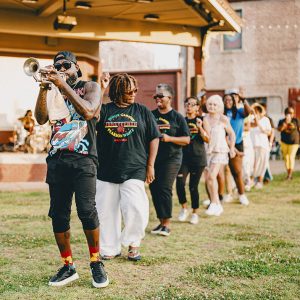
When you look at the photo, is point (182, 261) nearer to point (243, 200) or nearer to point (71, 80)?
point (71, 80)

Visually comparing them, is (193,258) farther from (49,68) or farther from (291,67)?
(291,67)

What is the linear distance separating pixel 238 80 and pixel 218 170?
63.1 ft

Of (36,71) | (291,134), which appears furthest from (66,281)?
(291,134)

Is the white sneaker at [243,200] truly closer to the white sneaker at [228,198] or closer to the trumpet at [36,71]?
the white sneaker at [228,198]

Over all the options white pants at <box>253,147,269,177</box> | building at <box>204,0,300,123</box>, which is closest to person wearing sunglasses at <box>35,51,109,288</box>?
white pants at <box>253,147,269,177</box>

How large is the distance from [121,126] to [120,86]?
40cm

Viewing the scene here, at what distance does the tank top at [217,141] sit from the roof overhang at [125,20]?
11.5 ft

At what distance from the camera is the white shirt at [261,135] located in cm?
1388

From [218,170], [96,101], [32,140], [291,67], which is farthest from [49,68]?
[291,67]

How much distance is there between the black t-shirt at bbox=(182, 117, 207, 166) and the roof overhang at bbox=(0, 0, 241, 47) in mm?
4170

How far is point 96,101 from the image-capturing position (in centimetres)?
480

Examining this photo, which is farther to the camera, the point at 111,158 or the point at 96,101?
the point at 111,158

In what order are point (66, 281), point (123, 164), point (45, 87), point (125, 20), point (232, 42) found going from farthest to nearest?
1. point (232, 42)
2. point (125, 20)
3. point (123, 164)
4. point (66, 281)
5. point (45, 87)

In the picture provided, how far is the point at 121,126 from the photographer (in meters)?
5.93
